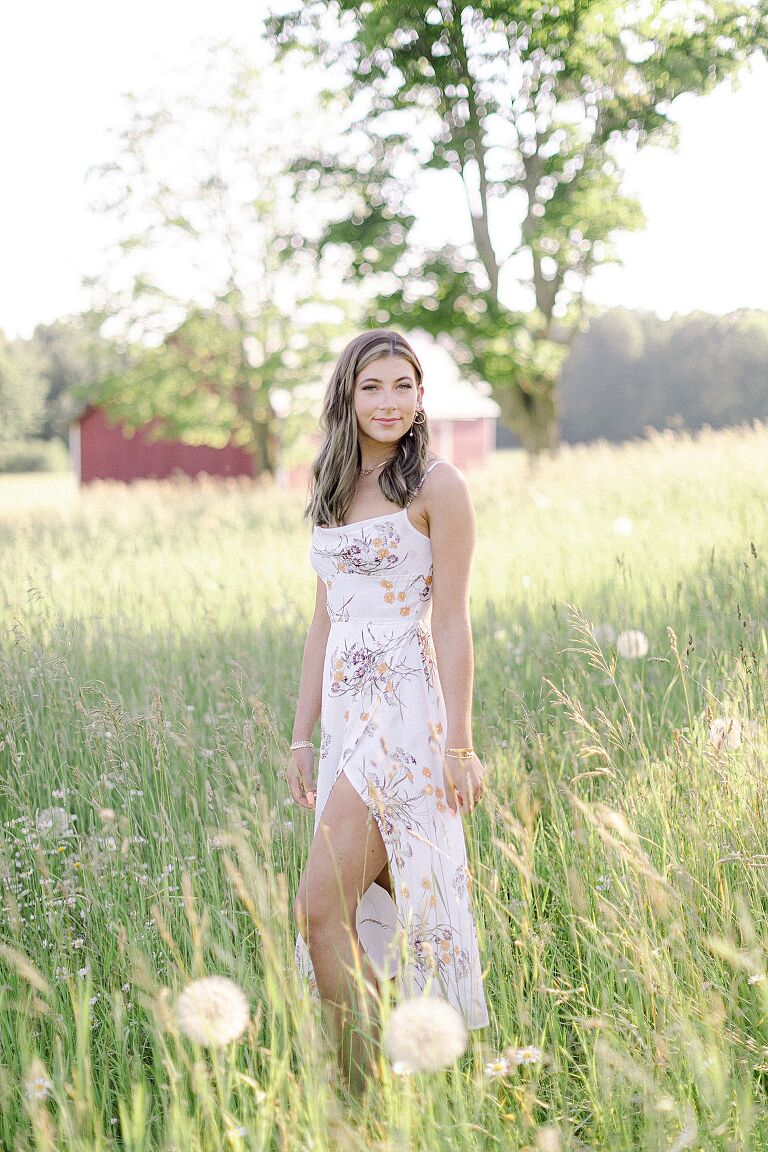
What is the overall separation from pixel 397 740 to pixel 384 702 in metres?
0.11

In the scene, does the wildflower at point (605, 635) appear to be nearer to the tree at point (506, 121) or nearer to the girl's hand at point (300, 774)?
the girl's hand at point (300, 774)

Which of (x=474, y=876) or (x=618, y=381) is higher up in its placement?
(x=618, y=381)

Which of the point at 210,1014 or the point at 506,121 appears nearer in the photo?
the point at 210,1014

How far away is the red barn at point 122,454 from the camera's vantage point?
33094 mm

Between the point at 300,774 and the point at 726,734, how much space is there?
4.06 feet

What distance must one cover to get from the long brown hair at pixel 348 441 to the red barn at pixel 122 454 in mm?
30598

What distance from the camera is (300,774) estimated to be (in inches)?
115

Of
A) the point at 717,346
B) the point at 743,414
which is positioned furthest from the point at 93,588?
the point at 717,346

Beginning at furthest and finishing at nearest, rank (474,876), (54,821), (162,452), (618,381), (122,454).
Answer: (618,381) → (122,454) → (162,452) → (54,821) → (474,876)

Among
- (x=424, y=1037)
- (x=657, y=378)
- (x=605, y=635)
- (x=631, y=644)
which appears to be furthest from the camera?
(x=657, y=378)

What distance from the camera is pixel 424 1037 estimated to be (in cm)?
170

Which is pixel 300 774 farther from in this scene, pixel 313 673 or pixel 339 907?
pixel 339 907

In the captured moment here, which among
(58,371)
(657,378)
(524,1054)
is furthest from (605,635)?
(58,371)

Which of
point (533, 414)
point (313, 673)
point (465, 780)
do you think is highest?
point (533, 414)
